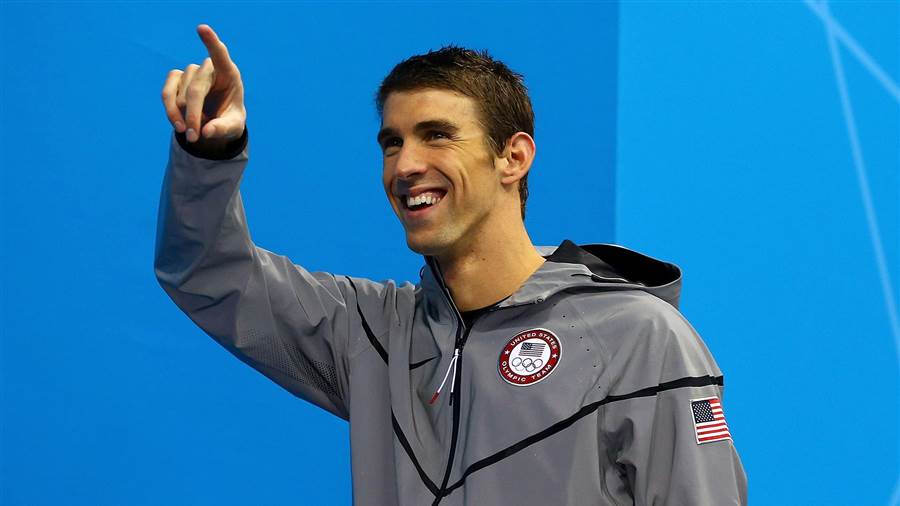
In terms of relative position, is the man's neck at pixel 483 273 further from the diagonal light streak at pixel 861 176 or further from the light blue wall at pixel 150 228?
the diagonal light streak at pixel 861 176

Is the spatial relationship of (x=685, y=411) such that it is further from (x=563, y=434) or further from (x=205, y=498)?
(x=205, y=498)

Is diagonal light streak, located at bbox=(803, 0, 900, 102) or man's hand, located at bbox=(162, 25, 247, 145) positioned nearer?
man's hand, located at bbox=(162, 25, 247, 145)

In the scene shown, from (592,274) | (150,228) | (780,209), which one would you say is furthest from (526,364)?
(780,209)

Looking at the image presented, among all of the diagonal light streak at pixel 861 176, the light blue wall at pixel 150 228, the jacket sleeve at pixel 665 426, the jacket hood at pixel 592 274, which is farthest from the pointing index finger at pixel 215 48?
the diagonal light streak at pixel 861 176

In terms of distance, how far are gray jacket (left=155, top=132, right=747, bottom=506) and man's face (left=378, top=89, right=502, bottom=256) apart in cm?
7

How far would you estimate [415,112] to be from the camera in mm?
1547

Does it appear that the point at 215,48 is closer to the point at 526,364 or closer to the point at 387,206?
the point at 526,364

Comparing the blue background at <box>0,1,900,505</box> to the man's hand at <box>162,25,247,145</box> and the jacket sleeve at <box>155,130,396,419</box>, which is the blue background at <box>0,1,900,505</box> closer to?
the jacket sleeve at <box>155,130,396,419</box>

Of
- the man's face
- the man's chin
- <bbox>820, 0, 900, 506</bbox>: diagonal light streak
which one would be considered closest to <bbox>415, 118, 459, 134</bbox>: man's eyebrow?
the man's face

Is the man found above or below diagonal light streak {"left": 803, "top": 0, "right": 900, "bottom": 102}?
Result: below

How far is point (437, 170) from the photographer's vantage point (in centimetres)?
153

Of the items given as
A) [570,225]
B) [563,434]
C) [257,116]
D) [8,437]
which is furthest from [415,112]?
[570,225]

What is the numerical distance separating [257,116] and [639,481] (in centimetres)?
117

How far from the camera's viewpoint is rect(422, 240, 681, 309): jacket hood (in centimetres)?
150
